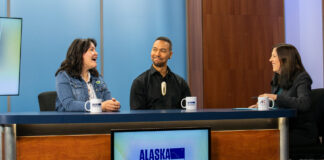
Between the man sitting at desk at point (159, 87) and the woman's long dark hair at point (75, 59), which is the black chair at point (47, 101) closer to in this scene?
the woman's long dark hair at point (75, 59)

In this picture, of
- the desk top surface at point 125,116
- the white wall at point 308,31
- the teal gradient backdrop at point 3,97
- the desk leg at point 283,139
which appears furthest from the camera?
the white wall at point 308,31

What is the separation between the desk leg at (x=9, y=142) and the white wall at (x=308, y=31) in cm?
358

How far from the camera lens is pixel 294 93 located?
301 centimetres

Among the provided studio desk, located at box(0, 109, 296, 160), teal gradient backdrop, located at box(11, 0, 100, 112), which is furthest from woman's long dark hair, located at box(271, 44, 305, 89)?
teal gradient backdrop, located at box(11, 0, 100, 112)

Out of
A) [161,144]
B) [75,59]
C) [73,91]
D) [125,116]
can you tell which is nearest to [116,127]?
[125,116]

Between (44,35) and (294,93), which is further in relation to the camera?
(44,35)

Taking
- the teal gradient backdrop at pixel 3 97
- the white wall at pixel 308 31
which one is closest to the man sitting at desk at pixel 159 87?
the teal gradient backdrop at pixel 3 97

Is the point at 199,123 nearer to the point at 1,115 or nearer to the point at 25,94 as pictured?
the point at 1,115

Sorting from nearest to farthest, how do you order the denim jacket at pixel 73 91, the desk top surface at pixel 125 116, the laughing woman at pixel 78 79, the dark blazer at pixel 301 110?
the desk top surface at pixel 125 116 < the denim jacket at pixel 73 91 < the laughing woman at pixel 78 79 < the dark blazer at pixel 301 110

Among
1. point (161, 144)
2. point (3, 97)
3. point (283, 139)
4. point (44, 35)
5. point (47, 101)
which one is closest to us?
point (161, 144)

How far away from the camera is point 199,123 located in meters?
2.26

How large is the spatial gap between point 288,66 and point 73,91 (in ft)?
5.38

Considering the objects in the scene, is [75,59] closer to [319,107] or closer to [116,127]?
[116,127]

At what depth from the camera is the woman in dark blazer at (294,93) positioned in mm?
2850
